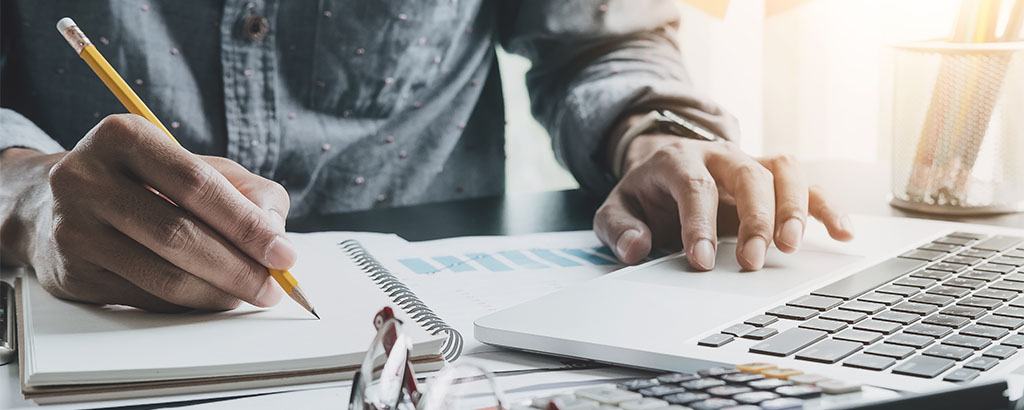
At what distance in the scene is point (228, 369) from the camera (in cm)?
50

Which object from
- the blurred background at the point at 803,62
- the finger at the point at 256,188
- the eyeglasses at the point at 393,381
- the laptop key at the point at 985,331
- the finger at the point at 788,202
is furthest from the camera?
the blurred background at the point at 803,62

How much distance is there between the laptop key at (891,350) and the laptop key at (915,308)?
0.06 m

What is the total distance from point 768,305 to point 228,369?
27 centimetres

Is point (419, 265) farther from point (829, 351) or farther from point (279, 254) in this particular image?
point (829, 351)

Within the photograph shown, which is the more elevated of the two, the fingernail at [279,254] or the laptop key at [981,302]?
the fingernail at [279,254]

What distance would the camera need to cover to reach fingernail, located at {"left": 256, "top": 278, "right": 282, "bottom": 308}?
58 cm

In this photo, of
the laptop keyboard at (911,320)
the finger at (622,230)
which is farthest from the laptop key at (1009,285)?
the finger at (622,230)

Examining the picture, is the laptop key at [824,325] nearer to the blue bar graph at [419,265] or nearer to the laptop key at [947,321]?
the laptop key at [947,321]

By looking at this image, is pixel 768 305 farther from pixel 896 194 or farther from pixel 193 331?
pixel 896 194

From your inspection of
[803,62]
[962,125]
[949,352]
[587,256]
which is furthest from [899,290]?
[803,62]

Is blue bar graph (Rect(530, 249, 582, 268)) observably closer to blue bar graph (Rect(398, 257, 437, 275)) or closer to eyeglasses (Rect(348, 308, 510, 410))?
blue bar graph (Rect(398, 257, 437, 275))

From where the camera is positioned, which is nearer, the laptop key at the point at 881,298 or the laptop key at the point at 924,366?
the laptop key at the point at 924,366

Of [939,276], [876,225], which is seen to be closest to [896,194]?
[876,225]

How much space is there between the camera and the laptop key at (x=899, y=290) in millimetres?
597
